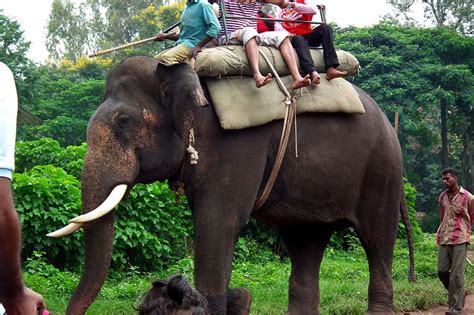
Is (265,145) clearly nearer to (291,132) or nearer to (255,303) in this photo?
(291,132)

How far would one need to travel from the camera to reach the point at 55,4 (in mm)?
50094

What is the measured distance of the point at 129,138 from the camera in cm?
545

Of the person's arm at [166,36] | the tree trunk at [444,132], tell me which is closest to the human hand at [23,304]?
the person's arm at [166,36]

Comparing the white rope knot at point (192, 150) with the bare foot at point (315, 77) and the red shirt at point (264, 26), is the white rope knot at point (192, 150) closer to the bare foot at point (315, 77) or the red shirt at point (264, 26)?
the bare foot at point (315, 77)

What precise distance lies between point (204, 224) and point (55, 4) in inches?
1840

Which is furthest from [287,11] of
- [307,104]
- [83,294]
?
[83,294]

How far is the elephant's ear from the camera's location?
5250mm

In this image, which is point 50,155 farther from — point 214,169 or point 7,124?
point 7,124

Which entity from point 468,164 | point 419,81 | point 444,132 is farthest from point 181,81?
point 468,164

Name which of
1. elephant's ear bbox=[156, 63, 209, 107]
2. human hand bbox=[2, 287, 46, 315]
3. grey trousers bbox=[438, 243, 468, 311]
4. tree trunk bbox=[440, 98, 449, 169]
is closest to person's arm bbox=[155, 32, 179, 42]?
elephant's ear bbox=[156, 63, 209, 107]

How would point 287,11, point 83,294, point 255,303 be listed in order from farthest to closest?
point 255,303 → point 287,11 → point 83,294

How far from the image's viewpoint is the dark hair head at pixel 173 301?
2.56m

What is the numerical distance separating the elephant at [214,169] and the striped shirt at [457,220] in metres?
3.20

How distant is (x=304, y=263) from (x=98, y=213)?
197 cm
